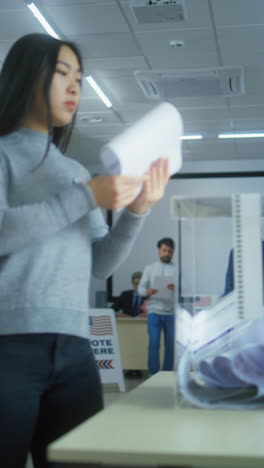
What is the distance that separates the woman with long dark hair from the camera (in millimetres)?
988

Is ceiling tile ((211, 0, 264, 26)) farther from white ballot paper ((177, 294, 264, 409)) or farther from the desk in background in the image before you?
white ballot paper ((177, 294, 264, 409))

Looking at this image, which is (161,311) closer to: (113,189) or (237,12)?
(237,12)

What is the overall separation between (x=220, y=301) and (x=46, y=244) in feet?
0.99

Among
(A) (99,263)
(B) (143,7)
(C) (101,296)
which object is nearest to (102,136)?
(C) (101,296)

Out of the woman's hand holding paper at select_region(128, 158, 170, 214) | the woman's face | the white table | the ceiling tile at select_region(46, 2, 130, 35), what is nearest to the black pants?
the white table

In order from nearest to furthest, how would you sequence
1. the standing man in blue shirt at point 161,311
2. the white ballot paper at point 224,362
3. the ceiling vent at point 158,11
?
the white ballot paper at point 224,362
the ceiling vent at point 158,11
the standing man in blue shirt at point 161,311

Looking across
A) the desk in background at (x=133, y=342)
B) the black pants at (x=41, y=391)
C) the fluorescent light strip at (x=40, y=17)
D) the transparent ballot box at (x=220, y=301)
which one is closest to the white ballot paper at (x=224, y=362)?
the transparent ballot box at (x=220, y=301)

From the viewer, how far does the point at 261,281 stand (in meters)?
0.93

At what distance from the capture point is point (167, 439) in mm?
700

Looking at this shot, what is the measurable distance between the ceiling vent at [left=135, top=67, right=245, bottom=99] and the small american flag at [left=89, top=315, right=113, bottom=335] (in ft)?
7.14

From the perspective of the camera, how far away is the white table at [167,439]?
644 mm

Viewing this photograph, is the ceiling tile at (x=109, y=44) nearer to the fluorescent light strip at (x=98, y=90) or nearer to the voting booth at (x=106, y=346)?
the fluorescent light strip at (x=98, y=90)

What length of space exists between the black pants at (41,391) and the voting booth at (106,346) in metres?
4.11

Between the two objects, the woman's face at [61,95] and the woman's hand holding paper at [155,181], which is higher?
the woman's face at [61,95]
